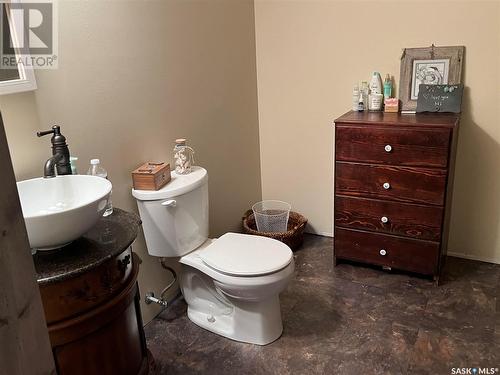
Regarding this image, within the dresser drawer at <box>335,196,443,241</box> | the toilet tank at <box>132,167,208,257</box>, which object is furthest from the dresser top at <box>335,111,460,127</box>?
the toilet tank at <box>132,167,208,257</box>

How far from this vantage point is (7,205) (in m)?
0.65

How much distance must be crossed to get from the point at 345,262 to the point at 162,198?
1337mm

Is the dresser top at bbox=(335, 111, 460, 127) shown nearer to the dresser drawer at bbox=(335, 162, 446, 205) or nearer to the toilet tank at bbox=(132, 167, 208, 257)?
the dresser drawer at bbox=(335, 162, 446, 205)

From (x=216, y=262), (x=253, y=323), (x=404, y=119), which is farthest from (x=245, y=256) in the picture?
(x=404, y=119)

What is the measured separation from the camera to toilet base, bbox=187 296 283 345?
210 centimetres

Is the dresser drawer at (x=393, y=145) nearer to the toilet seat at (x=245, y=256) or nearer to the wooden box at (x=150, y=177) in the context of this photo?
the toilet seat at (x=245, y=256)

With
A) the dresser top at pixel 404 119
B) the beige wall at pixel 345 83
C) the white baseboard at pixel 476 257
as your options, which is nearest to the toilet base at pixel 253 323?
the dresser top at pixel 404 119

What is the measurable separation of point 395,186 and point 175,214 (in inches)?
46.8

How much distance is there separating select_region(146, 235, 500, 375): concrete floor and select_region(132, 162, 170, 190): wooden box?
762 mm

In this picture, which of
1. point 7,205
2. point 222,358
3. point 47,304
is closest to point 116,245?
point 47,304

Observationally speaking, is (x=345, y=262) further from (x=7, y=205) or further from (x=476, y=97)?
(x=7, y=205)

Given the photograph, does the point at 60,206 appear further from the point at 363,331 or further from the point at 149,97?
the point at 363,331

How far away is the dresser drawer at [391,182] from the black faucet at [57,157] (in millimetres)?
1461

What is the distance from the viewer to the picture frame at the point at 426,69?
97.0 inches
